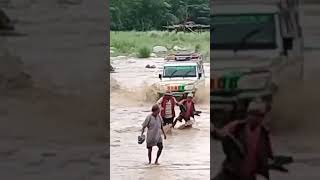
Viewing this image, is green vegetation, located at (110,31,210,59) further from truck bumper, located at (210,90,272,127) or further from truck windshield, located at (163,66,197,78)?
truck bumper, located at (210,90,272,127)

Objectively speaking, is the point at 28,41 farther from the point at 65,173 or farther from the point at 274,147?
the point at 274,147

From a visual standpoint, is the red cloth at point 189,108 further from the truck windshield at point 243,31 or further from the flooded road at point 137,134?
the truck windshield at point 243,31

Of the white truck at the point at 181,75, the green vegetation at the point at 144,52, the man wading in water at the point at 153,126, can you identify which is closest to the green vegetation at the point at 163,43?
the green vegetation at the point at 144,52

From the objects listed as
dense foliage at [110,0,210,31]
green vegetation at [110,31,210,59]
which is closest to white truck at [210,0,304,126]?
dense foliage at [110,0,210,31]

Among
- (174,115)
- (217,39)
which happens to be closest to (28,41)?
(217,39)

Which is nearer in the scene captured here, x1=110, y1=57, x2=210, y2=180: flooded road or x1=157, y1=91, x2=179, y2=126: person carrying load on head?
x1=110, y1=57, x2=210, y2=180: flooded road

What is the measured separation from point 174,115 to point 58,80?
15.3 ft

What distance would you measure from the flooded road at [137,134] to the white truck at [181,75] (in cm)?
18

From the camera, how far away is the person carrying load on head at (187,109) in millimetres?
8017

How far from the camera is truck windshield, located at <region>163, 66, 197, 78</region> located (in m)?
9.42

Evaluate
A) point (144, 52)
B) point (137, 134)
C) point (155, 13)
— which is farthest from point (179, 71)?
point (155, 13)

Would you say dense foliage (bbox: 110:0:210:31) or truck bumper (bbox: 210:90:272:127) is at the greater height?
dense foliage (bbox: 110:0:210:31)

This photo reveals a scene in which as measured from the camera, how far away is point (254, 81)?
2.95 meters

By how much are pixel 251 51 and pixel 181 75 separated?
6.55m
